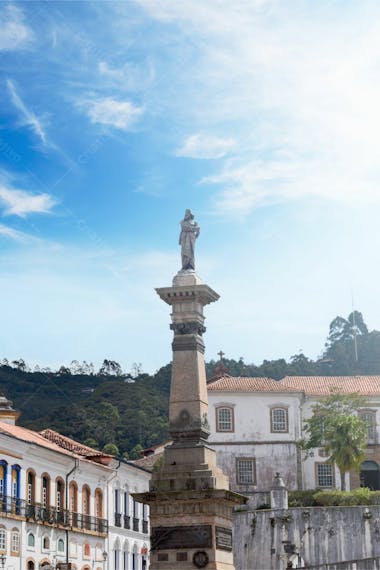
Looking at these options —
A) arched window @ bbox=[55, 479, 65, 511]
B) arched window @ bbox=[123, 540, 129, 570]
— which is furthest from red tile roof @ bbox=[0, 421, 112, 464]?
arched window @ bbox=[123, 540, 129, 570]

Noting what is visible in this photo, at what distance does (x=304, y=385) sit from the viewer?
64.9 meters

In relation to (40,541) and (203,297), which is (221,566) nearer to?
(203,297)

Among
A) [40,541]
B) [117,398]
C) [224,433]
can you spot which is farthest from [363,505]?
[117,398]

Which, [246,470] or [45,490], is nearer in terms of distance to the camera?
[45,490]

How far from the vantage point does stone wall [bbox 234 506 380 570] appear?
45562 millimetres

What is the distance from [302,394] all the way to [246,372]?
35097mm

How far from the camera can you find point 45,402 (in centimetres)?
9850

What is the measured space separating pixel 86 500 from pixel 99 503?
1.55 meters

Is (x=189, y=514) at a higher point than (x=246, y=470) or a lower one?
lower

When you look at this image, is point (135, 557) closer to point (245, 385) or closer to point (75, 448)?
point (75, 448)

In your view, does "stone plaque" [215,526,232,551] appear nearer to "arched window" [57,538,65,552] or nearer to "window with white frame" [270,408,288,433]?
"arched window" [57,538,65,552]

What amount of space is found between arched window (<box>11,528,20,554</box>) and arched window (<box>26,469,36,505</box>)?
1668 mm

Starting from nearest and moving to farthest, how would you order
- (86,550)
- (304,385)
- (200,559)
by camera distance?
(200,559), (86,550), (304,385)

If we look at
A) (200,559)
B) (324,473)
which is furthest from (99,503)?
(200,559)
